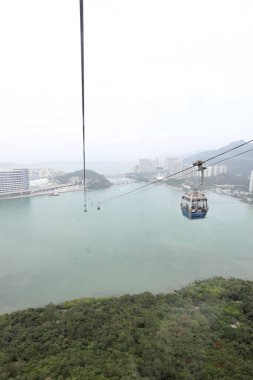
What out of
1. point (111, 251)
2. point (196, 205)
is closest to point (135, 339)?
point (196, 205)

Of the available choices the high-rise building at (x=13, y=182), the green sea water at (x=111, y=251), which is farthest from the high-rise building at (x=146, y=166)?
the green sea water at (x=111, y=251)

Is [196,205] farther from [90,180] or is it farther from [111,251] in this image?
[90,180]

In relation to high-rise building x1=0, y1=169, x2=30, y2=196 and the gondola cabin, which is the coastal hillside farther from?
the gondola cabin

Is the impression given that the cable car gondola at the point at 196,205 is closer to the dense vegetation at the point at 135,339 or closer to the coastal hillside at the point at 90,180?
the dense vegetation at the point at 135,339

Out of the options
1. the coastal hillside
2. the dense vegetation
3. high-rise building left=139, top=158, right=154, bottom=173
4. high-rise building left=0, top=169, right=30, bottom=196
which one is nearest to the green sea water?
the dense vegetation

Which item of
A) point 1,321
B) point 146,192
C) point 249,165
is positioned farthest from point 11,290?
point 249,165

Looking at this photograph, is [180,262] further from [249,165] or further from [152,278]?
[249,165]
